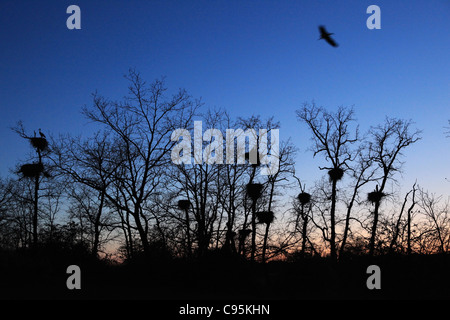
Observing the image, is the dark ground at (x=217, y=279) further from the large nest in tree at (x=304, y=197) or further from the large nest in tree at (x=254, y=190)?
the large nest in tree at (x=304, y=197)

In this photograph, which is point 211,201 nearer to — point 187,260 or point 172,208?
point 172,208

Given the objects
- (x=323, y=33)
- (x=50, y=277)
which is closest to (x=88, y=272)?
(x=50, y=277)

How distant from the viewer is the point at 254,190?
2380 centimetres

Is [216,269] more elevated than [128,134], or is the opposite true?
[128,134]

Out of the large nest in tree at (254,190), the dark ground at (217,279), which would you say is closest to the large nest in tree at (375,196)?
the dark ground at (217,279)

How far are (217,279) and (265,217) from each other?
811cm

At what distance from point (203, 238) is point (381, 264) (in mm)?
12248

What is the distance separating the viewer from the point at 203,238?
71.7ft

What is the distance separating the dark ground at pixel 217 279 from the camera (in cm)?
1588

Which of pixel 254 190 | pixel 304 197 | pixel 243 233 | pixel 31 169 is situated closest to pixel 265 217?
pixel 243 233

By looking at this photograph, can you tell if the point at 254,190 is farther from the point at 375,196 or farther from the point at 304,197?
the point at 375,196

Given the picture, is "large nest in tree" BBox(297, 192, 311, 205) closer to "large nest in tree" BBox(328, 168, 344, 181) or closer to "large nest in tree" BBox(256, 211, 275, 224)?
"large nest in tree" BBox(328, 168, 344, 181)

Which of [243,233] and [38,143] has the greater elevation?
[38,143]

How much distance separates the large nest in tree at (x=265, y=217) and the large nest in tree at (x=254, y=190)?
232cm
